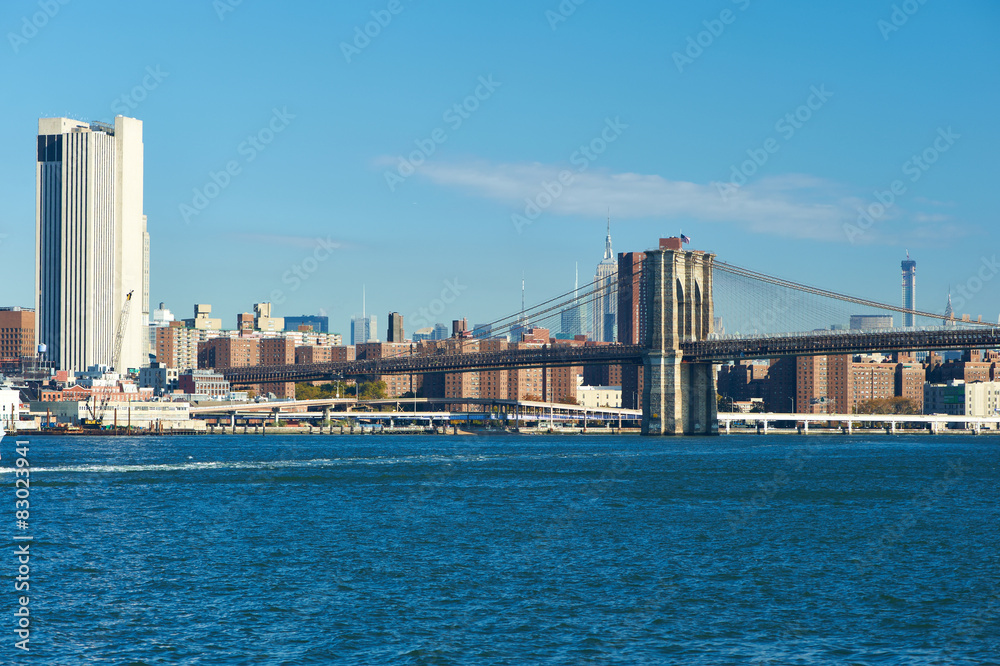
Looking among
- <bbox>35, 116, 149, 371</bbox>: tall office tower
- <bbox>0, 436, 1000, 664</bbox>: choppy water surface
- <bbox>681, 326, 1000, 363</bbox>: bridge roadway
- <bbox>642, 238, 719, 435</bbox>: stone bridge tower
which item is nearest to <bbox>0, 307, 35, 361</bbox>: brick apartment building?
<bbox>35, 116, 149, 371</bbox>: tall office tower

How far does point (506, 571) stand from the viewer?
2348 cm

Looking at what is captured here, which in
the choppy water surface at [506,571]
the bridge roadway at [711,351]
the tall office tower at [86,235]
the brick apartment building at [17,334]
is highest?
the tall office tower at [86,235]

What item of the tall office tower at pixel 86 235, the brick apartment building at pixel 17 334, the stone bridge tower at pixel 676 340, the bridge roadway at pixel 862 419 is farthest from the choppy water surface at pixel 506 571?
the brick apartment building at pixel 17 334

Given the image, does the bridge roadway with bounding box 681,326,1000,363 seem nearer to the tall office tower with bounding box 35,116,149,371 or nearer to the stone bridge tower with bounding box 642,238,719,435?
the stone bridge tower with bounding box 642,238,719,435

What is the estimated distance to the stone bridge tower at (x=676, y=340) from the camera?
283 feet

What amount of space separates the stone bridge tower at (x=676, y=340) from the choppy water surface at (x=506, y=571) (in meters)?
40.9

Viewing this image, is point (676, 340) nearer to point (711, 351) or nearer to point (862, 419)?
point (711, 351)

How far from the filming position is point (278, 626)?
18.8 metres

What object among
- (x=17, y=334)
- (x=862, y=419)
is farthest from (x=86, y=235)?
(x=862, y=419)

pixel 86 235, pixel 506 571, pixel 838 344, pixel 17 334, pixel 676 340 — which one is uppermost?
pixel 86 235

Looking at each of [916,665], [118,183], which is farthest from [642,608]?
[118,183]

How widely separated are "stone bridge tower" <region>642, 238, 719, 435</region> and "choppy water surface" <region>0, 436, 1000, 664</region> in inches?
1608

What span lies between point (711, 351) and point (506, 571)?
6255 centimetres

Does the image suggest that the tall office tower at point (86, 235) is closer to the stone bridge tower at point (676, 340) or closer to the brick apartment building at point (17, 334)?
the brick apartment building at point (17, 334)
